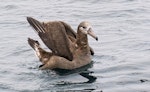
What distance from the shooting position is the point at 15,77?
35.7ft

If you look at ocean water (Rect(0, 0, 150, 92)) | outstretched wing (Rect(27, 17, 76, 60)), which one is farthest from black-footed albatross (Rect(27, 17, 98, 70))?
ocean water (Rect(0, 0, 150, 92))

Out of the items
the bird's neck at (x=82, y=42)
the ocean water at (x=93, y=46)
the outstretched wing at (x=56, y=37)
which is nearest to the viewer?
the ocean water at (x=93, y=46)

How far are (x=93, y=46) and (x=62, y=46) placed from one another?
167 cm

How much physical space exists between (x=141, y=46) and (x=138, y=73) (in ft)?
5.85

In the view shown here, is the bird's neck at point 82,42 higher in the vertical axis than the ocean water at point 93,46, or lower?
higher

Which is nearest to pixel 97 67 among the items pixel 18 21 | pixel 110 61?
pixel 110 61

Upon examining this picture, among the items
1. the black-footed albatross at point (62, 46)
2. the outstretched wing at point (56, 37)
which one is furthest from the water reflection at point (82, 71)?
the outstretched wing at point (56, 37)

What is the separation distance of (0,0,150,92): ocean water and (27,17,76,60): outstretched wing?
502mm

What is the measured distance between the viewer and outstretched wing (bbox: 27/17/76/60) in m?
11.4

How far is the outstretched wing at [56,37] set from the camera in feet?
37.3

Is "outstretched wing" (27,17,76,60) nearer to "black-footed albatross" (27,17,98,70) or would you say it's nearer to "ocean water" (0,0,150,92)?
"black-footed albatross" (27,17,98,70)

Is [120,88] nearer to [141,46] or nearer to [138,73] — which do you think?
[138,73]

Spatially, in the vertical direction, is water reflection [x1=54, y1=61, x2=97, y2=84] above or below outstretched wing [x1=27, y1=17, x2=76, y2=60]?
below

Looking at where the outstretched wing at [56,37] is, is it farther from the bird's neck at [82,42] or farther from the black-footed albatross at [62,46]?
the bird's neck at [82,42]
